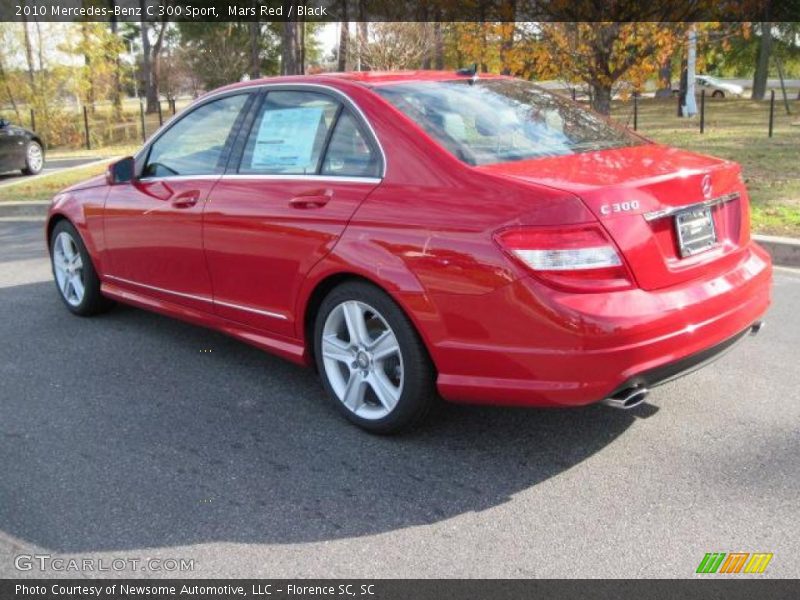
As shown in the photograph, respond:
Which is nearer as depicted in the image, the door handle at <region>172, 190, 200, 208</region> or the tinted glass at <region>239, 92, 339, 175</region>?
the tinted glass at <region>239, 92, 339, 175</region>

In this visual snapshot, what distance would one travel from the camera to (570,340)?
10.00ft

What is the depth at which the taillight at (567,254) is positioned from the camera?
10.1ft

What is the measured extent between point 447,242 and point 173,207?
2.06 metres

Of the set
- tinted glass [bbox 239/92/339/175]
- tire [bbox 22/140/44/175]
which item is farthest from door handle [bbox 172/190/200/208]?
tire [bbox 22/140/44/175]

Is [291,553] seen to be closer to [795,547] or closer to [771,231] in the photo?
[795,547]

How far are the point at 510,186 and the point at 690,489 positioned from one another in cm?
140

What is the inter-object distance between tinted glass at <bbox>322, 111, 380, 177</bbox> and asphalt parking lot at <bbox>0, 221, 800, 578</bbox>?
4.02 feet

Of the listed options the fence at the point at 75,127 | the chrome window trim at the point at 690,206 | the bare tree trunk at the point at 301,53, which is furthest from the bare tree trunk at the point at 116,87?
the chrome window trim at the point at 690,206

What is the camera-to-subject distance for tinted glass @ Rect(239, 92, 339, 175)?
400 centimetres

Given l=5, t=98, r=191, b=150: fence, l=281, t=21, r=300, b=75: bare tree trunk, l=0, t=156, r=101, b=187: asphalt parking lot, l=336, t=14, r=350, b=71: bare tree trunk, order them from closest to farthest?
l=0, t=156, r=101, b=187: asphalt parking lot
l=281, t=21, r=300, b=75: bare tree trunk
l=336, t=14, r=350, b=71: bare tree trunk
l=5, t=98, r=191, b=150: fence

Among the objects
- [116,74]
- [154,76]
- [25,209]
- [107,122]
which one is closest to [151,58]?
[154,76]

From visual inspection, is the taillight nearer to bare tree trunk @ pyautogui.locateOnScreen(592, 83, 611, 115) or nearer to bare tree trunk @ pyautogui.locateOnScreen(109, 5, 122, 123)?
bare tree trunk @ pyautogui.locateOnScreen(592, 83, 611, 115)

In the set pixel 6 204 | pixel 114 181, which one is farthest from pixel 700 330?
pixel 6 204
